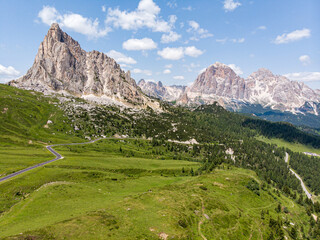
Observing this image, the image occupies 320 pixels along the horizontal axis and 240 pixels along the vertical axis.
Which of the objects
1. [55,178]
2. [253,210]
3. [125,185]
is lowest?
[253,210]

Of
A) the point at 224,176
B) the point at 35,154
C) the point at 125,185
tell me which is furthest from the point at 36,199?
the point at 224,176

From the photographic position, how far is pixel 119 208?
68.8 meters

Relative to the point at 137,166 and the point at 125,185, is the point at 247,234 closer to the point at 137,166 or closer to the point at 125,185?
the point at 125,185

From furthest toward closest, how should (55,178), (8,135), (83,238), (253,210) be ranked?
1. (8,135)
2. (253,210)
3. (55,178)
4. (83,238)

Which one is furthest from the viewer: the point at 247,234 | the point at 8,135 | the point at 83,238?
the point at 8,135

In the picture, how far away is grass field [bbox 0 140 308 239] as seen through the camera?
173 ft

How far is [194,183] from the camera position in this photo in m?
126

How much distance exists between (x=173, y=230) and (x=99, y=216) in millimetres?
25187

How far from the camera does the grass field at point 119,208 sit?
5278 centimetres

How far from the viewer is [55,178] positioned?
10131 centimetres

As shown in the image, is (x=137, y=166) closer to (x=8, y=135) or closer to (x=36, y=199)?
(x=36, y=199)

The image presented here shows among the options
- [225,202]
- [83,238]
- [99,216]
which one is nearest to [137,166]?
[225,202]

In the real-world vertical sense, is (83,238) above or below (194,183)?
above

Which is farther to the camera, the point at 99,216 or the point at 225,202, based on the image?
the point at 225,202
